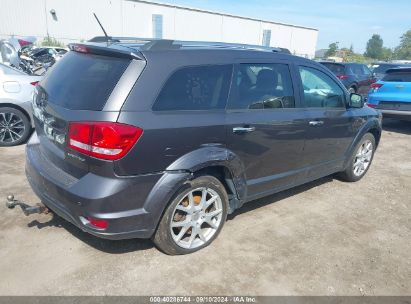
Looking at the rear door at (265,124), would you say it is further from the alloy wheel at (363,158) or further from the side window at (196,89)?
the alloy wheel at (363,158)

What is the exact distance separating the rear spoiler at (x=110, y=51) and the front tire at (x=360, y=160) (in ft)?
11.8

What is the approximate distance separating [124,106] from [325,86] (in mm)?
2787

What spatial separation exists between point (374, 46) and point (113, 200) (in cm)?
15517

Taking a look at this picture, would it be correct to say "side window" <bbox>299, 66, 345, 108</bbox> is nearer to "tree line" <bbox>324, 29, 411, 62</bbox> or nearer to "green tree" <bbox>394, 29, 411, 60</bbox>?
"tree line" <bbox>324, 29, 411, 62</bbox>

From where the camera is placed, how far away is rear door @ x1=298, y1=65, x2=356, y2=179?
4.13m

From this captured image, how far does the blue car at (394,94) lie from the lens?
332 inches

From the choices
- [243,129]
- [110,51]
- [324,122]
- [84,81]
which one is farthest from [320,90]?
[84,81]

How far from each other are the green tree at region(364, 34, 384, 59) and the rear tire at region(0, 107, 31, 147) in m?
136

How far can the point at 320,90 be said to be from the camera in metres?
4.36

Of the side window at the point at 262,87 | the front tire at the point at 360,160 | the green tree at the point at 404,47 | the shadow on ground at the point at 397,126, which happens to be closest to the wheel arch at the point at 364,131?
the front tire at the point at 360,160

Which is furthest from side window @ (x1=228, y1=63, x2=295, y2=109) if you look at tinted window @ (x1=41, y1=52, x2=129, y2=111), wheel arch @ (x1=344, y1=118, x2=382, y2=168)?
wheel arch @ (x1=344, y1=118, x2=382, y2=168)

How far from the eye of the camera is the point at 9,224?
3.54 m

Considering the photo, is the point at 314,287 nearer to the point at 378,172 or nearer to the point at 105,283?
the point at 105,283

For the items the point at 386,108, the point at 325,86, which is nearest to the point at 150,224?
the point at 325,86
